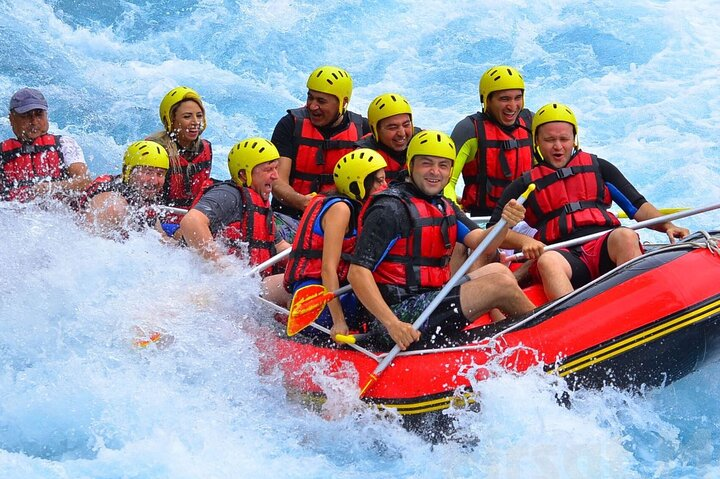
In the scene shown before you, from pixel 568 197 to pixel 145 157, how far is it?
2317 millimetres

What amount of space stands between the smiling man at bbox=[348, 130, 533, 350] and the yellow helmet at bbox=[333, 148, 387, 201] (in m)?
0.16

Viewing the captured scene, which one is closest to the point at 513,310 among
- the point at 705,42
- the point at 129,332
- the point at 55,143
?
the point at 129,332

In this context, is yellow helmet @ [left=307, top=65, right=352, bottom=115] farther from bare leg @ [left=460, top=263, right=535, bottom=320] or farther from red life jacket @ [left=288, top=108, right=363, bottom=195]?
bare leg @ [left=460, top=263, right=535, bottom=320]

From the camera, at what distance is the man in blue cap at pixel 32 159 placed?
633 cm

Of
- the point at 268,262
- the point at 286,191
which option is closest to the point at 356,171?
the point at 268,262

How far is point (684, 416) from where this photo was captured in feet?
15.5

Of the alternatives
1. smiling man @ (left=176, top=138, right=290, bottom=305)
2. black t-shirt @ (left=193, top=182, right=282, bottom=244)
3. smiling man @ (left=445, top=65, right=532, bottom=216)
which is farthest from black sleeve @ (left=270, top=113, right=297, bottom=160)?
smiling man @ (left=445, top=65, right=532, bottom=216)

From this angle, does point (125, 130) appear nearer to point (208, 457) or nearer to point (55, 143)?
point (55, 143)

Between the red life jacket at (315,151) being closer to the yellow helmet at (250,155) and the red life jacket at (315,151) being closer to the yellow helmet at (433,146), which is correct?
the yellow helmet at (250,155)

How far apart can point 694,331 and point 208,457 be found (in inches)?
83.2

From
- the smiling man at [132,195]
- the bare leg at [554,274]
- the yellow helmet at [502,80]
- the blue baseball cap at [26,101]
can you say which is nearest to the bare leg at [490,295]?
the bare leg at [554,274]

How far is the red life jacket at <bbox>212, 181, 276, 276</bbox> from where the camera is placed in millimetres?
5230

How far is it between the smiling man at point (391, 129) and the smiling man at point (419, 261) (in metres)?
0.95

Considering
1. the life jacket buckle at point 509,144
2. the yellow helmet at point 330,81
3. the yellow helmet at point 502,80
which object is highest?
the yellow helmet at point 502,80
